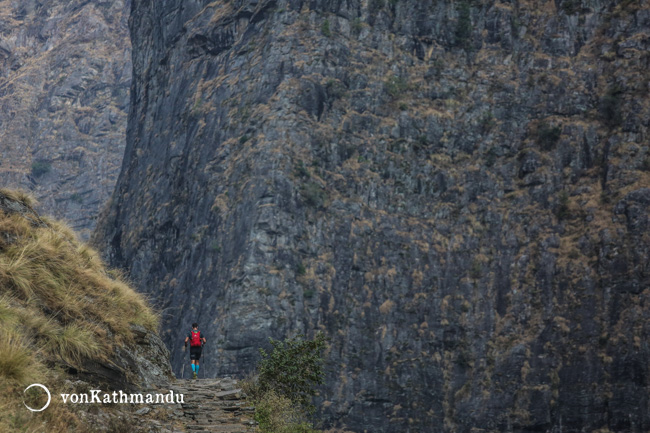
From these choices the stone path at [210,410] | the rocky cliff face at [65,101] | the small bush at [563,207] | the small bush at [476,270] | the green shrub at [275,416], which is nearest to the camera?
the stone path at [210,410]

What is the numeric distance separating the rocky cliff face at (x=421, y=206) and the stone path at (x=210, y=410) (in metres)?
36.8

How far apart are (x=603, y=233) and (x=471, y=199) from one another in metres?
12.0

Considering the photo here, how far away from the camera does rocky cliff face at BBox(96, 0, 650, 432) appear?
182ft

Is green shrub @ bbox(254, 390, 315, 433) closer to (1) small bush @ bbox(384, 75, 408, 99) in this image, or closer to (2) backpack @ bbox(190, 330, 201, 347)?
(2) backpack @ bbox(190, 330, 201, 347)

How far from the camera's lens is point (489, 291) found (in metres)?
60.7

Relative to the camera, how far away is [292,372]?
22078mm

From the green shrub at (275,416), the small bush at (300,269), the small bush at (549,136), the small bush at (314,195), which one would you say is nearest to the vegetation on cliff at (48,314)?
the green shrub at (275,416)

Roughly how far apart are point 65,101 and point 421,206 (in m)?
105

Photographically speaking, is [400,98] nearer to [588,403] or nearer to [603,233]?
[603,233]

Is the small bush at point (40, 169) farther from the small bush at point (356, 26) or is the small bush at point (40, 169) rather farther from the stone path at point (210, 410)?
the stone path at point (210, 410)

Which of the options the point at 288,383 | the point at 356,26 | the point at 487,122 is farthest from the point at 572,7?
the point at 288,383

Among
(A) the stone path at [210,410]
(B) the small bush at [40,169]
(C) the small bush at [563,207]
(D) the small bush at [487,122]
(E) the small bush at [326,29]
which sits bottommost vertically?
(A) the stone path at [210,410]

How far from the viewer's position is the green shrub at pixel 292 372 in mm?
21469

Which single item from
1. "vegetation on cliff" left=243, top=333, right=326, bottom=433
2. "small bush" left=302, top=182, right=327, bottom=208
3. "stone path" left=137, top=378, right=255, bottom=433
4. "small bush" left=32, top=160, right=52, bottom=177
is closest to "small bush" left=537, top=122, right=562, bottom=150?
"small bush" left=302, top=182, right=327, bottom=208
